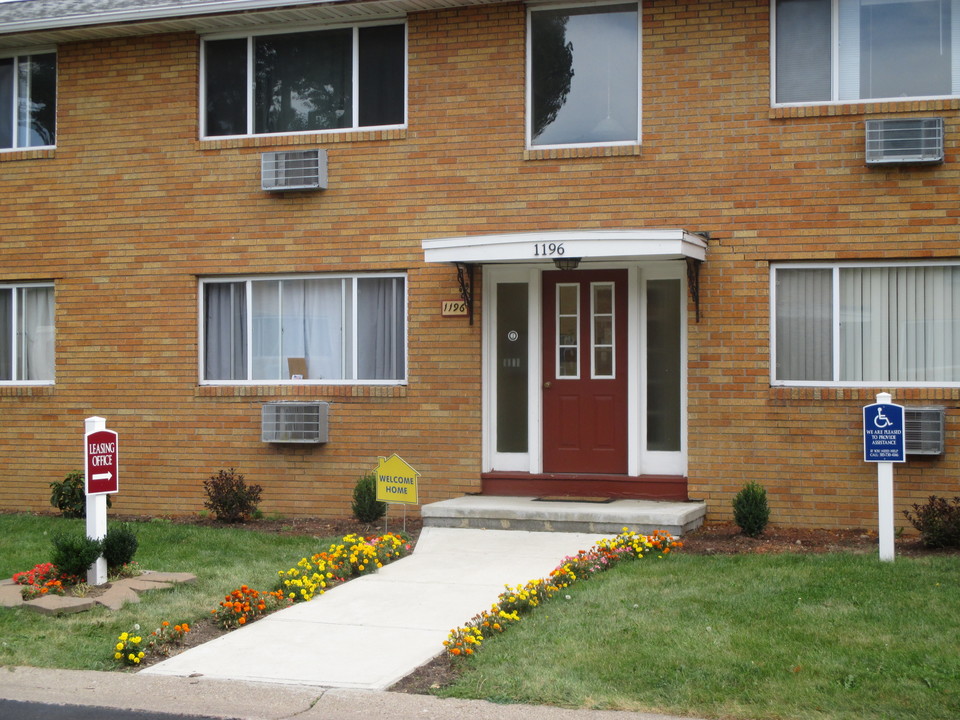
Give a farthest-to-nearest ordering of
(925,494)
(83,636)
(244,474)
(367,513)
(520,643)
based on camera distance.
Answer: (244,474) < (367,513) < (925,494) < (83,636) < (520,643)

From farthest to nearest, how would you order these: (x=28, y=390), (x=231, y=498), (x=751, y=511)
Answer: (x=28, y=390) → (x=231, y=498) → (x=751, y=511)

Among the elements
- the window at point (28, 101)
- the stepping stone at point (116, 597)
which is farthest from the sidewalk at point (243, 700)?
the window at point (28, 101)

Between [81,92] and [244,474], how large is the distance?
4988 millimetres

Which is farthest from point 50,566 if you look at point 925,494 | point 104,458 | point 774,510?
point 925,494

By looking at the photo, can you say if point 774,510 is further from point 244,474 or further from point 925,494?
point 244,474

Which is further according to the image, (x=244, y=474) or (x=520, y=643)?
(x=244, y=474)

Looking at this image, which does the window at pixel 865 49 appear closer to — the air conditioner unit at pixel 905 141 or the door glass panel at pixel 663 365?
the air conditioner unit at pixel 905 141

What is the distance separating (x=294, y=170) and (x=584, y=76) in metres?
3.32

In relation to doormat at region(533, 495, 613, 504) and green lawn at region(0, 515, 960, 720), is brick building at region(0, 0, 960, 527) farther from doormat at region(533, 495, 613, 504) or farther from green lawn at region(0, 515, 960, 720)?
green lawn at region(0, 515, 960, 720)

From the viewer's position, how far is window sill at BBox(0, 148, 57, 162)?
14.0m

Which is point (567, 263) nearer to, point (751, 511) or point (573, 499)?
point (573, 499)

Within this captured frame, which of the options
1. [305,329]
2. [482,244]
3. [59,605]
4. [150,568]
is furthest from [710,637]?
A: [305,329]

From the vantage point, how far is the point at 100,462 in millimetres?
8742

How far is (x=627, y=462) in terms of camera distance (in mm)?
12312
